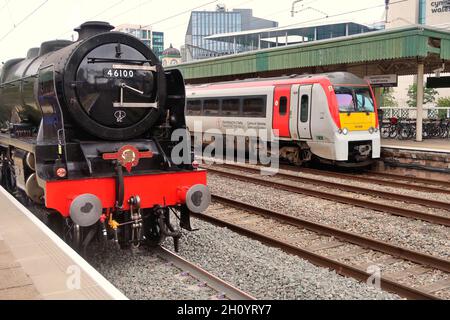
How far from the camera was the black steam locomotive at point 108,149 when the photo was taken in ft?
17.7

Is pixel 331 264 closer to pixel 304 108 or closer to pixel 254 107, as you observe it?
pixel 304 108

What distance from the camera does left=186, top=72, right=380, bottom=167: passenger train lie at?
12.9 meters

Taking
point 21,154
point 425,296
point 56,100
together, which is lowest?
point 425,296

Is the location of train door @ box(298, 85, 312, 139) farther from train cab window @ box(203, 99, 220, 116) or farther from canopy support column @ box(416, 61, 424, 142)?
canopy support column @ box(416, 61, 424, 142)

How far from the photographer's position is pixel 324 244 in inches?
270

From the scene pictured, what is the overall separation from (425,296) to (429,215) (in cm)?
357

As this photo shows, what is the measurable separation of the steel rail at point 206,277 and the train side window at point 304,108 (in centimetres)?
838

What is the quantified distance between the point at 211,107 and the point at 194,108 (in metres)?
1.39

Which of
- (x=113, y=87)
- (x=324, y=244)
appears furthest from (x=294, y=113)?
(x=113, y=87)

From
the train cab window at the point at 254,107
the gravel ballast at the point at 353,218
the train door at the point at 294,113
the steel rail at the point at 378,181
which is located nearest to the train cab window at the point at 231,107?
the train cab window at the point at 254,107

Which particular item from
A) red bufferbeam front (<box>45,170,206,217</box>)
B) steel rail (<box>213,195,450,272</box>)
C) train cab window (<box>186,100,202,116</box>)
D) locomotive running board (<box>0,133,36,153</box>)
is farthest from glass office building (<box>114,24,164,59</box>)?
steel rail (<box>213,195,450,272</box>)

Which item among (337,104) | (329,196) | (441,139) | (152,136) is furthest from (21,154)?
(441,139)

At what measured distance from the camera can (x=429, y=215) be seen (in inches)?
319
